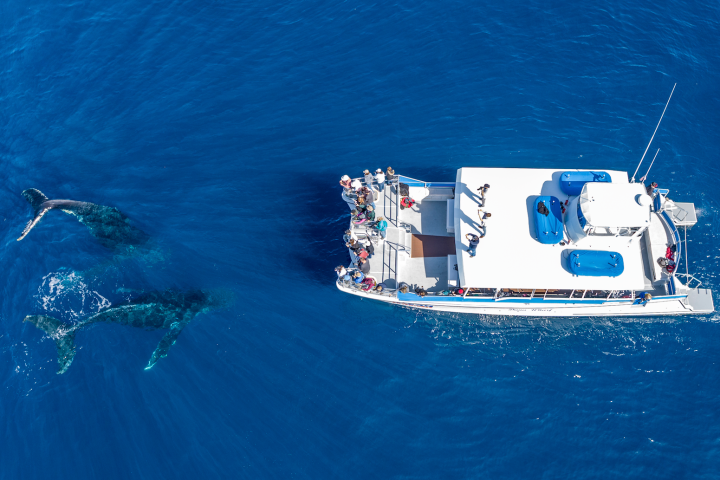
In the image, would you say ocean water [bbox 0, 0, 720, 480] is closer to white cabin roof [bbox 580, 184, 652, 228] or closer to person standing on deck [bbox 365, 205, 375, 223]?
person standing on deck [bbox 365, 205, 375, 223]

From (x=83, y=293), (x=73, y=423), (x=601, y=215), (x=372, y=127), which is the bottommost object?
(x=73, y=423)

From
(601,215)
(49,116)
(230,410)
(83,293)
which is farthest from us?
(49,116)

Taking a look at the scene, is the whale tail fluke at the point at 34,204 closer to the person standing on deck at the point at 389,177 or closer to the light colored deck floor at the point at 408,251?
the light colored deck floor at the point at 408,251

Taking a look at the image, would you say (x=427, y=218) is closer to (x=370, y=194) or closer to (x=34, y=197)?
(x=370, y=194)

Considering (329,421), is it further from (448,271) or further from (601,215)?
(601,215)

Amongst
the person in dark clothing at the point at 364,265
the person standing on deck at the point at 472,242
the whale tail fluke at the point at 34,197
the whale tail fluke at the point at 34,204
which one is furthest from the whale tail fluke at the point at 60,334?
the person standing on deck at the point at 472,242

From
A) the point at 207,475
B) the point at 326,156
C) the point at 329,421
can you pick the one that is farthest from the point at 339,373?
the point at 326,156
